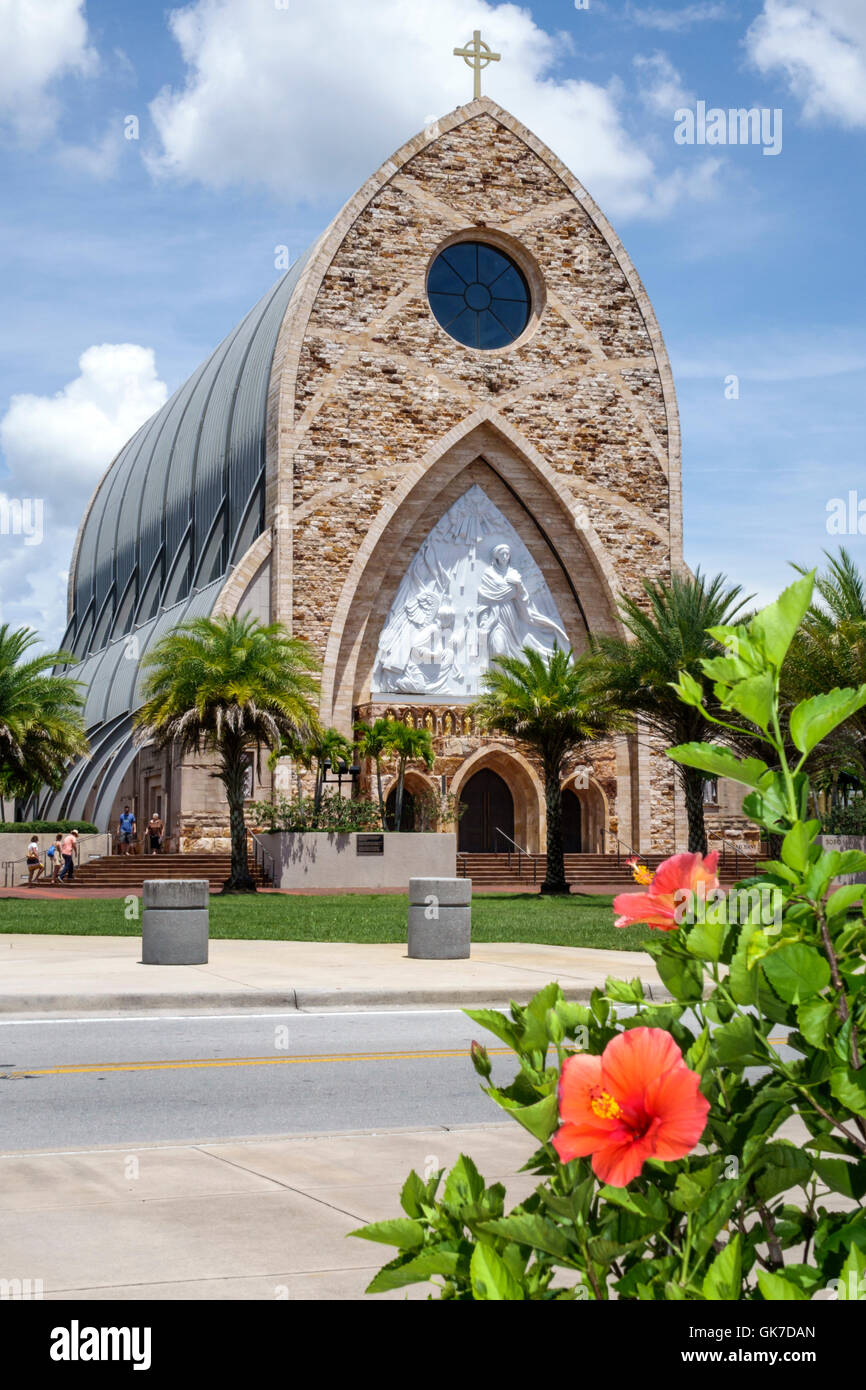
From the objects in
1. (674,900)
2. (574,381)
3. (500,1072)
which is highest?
(574,381)

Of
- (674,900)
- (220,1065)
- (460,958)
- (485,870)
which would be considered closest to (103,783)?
(485,870)

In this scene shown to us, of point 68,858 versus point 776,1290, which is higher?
point 776,1290

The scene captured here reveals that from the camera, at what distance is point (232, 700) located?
36.6 metres

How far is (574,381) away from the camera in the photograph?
4978 cm

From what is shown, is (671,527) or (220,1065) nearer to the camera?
(220,1065)

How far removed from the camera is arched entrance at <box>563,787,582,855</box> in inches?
1977

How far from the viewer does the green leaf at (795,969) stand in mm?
2426

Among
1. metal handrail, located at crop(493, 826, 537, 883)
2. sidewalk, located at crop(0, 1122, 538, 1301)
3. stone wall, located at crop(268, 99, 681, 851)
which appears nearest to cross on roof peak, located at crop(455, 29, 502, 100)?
stone wall, located at crop(268, 99, 681, 851)

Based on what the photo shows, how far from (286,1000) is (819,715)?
1241 cm

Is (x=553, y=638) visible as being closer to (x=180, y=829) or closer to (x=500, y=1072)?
(x=180, y=829)

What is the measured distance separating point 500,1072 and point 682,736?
24374 mm

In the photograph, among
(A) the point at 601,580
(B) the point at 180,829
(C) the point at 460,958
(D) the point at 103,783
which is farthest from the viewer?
(D) the point at 103,783

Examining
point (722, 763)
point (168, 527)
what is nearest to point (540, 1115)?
point (722, 763)
